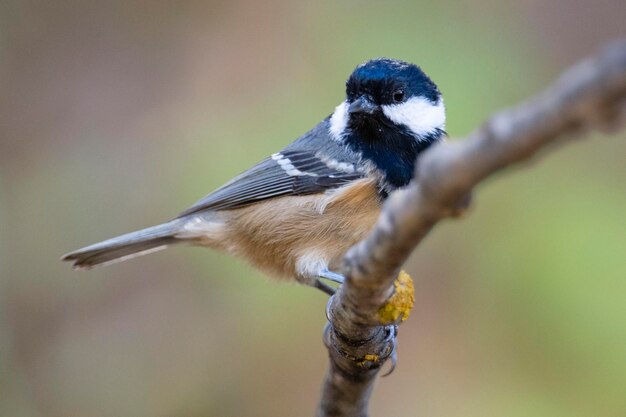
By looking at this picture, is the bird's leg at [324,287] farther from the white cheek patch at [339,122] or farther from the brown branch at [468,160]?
the brown branch at [468,160]

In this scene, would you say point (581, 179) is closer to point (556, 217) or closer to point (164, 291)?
point (556, 217)

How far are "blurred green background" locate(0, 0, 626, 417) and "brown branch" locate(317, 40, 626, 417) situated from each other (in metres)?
1.26

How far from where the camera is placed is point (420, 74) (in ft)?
9.26

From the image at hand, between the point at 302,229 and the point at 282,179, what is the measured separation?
0.27m

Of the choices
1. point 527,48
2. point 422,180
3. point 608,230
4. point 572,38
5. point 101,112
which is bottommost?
point 422,180

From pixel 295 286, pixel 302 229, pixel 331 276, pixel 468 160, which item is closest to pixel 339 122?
pixel 302 229

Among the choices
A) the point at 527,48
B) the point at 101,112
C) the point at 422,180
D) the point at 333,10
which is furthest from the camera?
the point at 101,112

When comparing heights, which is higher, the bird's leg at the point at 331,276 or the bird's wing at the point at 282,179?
the bird's wing at the point at 282,179

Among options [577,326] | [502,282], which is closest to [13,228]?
[502,282]

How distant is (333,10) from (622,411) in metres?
2.39

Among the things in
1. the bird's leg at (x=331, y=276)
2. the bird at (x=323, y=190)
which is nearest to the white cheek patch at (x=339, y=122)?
the bird at (x=323, y=190)

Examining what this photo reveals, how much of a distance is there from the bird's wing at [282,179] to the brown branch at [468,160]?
102 cm

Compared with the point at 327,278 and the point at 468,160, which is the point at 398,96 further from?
the point at 468,160

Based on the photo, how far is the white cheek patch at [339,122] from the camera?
9.57 feet
